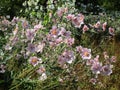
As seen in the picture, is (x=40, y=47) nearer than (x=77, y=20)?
Yes

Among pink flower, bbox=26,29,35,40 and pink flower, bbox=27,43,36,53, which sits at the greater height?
pink flower, bbox=26,29,35,40

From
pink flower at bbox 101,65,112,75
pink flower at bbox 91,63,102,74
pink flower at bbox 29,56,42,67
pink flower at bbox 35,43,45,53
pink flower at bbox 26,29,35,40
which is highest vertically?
pink flower at bbox 26,29,35,40

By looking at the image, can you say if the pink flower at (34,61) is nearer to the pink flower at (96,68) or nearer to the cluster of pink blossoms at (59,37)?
the cluster of pink blossoms at (59,37)

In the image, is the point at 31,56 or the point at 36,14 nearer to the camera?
the point at 31,56

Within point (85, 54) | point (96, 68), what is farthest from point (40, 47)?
point (96, 68)

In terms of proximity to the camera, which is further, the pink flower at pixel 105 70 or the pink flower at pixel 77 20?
the pink flower at pixel 77 20

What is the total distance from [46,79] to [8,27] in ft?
2.19

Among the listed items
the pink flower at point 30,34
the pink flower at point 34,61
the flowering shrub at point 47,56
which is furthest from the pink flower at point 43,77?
the pink flower at point 30,34

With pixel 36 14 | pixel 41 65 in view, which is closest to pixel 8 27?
pixel 41 65

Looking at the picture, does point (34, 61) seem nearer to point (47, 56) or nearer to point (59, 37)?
point (47, 56)

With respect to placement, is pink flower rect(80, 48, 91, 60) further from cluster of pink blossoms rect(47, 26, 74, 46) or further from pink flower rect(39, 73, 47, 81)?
pink flower rect(39, 73, 47, 81)

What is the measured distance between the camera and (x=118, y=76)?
5840 millimetres

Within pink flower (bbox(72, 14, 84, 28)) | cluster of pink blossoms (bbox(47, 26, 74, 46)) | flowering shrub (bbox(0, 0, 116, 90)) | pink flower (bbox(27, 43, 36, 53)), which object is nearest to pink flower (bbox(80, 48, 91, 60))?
flowering shrub (bbox(0, 0, 116, 90))

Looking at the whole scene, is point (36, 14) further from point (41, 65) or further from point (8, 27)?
point (41, 65)
